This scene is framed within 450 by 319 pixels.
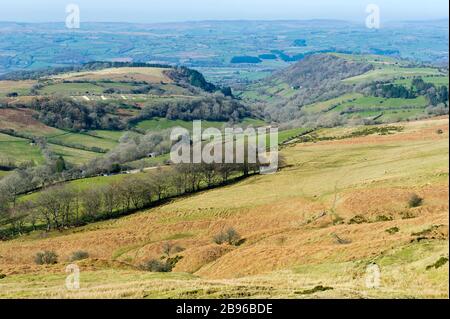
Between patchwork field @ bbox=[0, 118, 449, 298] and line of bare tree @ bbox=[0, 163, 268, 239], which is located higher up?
patchwork field @ bbox=[0, 118, 449, 298]

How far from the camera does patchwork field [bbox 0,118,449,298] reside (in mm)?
32594

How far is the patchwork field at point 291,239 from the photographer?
3259 centimetres

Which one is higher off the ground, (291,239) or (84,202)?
(291,239)

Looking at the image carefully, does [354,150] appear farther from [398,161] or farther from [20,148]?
[20,148]

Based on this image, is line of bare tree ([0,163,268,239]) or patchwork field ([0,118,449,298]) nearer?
patchwork field ([0,118,449,298])

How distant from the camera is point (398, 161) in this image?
10756 cm

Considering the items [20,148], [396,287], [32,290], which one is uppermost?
[396,287]

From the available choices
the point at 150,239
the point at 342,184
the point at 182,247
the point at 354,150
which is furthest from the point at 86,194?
the point at 354,150

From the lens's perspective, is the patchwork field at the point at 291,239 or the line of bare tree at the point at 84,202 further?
the line of bare tree at the point at 84,202

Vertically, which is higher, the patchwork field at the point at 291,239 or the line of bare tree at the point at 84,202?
the patchwork field at the point at 291,239

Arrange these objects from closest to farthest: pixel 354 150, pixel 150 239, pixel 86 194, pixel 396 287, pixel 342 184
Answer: pixel 396 287 < pixel 150 239 < pixel 342 184 < pixel 86 194 < pixel 354 150

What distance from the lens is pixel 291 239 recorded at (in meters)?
60.7

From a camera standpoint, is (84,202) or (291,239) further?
(84,202)
